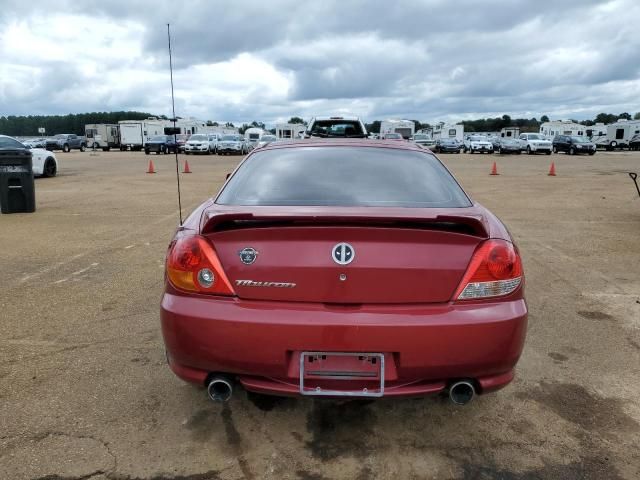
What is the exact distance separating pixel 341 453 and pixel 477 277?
3.66ft

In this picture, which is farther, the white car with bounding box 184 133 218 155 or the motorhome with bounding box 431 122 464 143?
the motorhome with bounding box 431 122 464 143

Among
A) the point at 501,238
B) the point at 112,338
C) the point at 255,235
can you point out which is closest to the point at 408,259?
the point at 501,238

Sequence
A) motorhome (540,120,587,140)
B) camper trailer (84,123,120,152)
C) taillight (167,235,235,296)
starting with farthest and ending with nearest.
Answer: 1. motorhome (540,120,587,140)
2. camper trailer (84,123,120,152)
3. taillight (167,235,235,296)

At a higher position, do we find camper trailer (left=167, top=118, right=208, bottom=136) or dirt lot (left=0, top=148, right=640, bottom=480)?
camper trailer (left=167, top=118, right=208, bottom=136)

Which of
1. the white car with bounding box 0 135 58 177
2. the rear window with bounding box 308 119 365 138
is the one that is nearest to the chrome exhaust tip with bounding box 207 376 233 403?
the rear window with bounding box 308 119 365 138

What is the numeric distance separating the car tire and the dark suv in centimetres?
3546

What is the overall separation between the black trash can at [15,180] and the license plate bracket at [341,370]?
9.33 metres

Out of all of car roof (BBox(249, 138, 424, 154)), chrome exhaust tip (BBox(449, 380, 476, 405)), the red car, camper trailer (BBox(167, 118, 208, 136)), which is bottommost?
chrome exhaust tip (BBox(449, 380, 476, 405))

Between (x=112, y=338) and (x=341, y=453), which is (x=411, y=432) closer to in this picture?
(x=341, y=453)

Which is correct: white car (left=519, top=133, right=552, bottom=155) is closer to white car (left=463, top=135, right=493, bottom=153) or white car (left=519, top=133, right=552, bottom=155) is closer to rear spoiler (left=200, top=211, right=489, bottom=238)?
white car (left=463, top=135, right=493, bottom=153)

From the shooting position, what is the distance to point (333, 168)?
3.37m

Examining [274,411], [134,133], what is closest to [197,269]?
[274,411]

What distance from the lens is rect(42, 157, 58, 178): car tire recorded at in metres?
18.6

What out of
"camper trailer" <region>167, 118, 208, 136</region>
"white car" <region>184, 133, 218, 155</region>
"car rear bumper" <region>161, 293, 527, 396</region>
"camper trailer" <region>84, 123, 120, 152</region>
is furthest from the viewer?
"camper trailer" <region>167, 118, 208, 136</region>
